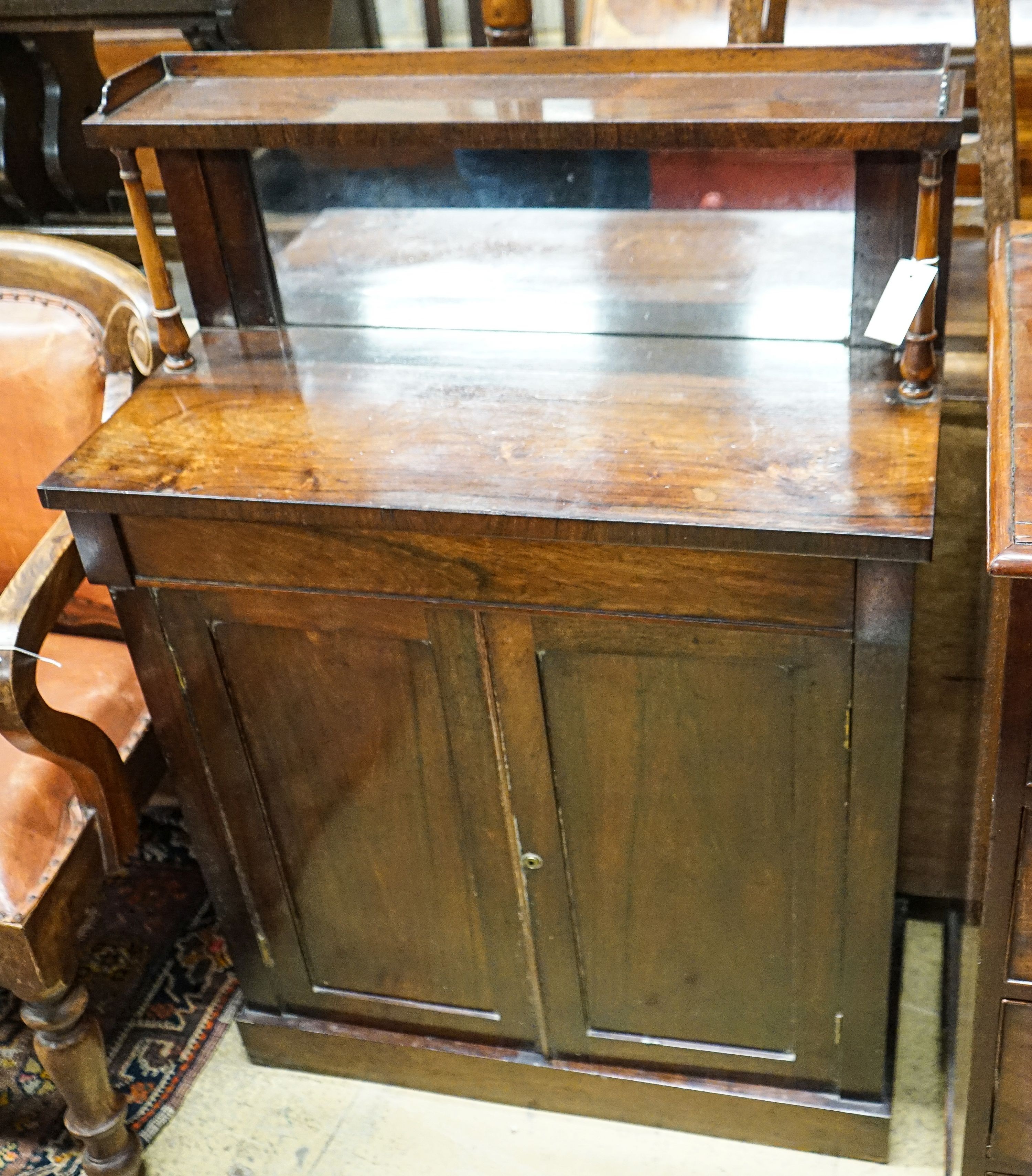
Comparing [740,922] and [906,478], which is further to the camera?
[740,922]

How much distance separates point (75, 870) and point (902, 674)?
3.44 feet

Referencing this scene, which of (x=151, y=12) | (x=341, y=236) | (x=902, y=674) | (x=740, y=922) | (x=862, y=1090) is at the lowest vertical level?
(x=862, y=1090)

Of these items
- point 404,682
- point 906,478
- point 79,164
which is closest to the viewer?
point 906,478

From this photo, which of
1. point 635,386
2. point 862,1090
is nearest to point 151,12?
point 635,386

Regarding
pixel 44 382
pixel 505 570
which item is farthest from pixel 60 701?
pixel 505 570

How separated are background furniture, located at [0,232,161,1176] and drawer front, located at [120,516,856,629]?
0.23 meters

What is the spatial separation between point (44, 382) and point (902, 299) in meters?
1.12

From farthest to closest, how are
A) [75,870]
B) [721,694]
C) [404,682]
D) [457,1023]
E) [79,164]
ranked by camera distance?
[79,164]
[457,1023]
[75,870]
[404,682]
[721,694]

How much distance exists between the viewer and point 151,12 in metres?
1.90

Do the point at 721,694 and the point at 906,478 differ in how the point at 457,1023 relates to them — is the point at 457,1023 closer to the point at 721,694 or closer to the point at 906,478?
the point at 721,694

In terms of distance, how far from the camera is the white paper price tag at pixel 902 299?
4.43 feet

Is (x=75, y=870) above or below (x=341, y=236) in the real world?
below

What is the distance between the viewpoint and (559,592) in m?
1.40

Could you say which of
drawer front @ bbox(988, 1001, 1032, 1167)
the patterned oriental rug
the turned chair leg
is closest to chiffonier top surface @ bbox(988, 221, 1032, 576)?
drawer front @ bbox(988, 1001, 1032, 1167)
